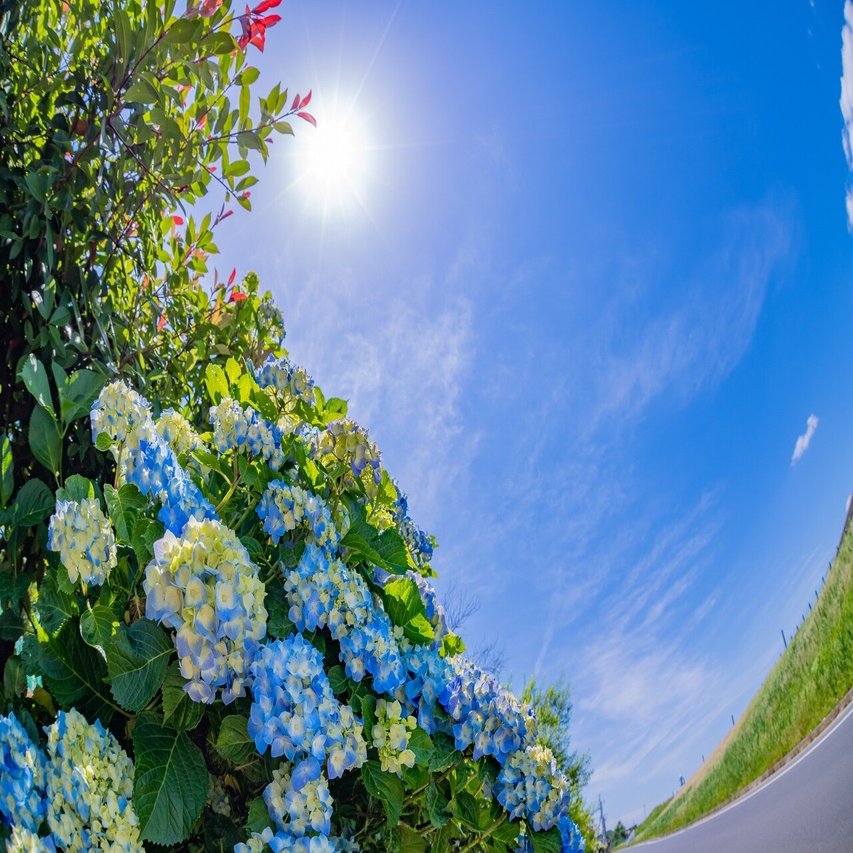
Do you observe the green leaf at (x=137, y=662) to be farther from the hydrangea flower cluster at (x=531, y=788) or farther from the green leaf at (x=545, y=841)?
the green leaf at (x=545, y=841)

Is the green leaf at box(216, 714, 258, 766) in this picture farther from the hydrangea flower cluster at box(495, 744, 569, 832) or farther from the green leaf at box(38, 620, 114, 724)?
the hydrangea flower cluster at box(495, 744, 569, 832)

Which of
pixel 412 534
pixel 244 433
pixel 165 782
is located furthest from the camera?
pixel 412 534

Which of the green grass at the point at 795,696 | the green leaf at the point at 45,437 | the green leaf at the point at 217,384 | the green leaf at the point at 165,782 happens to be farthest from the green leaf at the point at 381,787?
the green grass at the point at 795,696

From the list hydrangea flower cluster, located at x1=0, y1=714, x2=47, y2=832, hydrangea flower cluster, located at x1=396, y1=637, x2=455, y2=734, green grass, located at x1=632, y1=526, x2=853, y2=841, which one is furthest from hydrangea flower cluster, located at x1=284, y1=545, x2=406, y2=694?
green grass, located at x1=632, y1=526, x2=853, y2=841

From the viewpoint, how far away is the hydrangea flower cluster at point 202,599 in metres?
0.90

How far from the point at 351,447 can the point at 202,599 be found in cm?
90

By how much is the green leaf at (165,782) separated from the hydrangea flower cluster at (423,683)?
20.0 inches

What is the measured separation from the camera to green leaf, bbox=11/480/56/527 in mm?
1128

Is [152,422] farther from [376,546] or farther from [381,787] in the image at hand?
[381,787]

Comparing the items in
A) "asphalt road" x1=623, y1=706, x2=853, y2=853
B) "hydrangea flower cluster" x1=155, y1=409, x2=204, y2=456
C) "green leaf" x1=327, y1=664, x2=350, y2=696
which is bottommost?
"asphalt road" x1=623, y1=706, x2=853, y2=853

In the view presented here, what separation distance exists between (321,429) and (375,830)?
1.03m

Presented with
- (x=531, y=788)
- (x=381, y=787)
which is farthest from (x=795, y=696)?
(x=381, y=787)

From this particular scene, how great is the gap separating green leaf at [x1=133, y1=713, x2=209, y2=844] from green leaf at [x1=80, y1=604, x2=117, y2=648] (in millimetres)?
134

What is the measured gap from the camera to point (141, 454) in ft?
3.76
